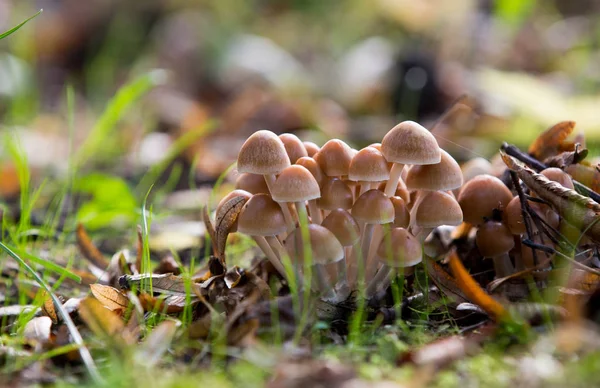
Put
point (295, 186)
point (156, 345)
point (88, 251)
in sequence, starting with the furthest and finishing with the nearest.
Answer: point (88, 251), point (295, 186), point (156, 345)

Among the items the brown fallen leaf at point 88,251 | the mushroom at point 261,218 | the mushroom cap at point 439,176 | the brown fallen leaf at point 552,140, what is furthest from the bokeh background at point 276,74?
the mushroom cap at point 439,176

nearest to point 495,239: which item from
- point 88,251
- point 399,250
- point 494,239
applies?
point 494,239

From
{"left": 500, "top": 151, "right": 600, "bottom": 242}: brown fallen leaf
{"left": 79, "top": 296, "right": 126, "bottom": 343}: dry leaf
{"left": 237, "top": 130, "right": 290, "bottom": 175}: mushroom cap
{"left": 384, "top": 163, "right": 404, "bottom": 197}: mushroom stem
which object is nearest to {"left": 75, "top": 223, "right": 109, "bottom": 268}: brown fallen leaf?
{"left": 79, "top": 296, "right": 126, "bottom": 343}: dry leaf

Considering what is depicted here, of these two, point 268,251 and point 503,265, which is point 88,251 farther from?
point 503,265

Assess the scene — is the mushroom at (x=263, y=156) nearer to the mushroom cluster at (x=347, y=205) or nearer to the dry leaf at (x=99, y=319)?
the mushroom cluster at (x=347, y=205)

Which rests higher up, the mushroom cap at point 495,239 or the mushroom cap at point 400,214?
the mushroom cap at point 400,214

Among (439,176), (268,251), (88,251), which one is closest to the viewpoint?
(439,176)
